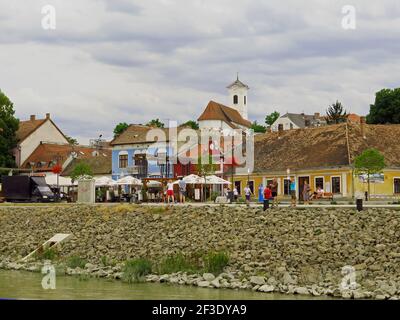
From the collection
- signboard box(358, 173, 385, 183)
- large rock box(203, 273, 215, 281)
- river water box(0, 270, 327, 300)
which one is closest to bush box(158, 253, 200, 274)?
large rock box(203, 273, 215, 281)

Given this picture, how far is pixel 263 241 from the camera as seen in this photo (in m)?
30.4

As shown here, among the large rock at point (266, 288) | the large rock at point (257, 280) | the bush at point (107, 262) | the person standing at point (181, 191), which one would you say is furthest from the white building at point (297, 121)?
the large rock at point (266, 288)

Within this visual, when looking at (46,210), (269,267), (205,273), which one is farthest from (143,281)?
(46,210)

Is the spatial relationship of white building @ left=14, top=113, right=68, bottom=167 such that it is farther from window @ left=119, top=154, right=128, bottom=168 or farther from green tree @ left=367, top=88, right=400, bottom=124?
green tree @ left=367, top=88, right=400, bottom=124

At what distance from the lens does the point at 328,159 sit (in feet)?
185

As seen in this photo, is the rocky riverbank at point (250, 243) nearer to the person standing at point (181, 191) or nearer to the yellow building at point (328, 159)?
the person standing at point (181, 191)

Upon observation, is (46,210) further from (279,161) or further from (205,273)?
(279,161)

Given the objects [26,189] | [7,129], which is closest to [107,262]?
[26,189]

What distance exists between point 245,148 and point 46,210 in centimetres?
2635

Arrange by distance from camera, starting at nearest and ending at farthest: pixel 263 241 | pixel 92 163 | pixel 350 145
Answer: pixel 263 241 → pixel 350 145 → pixel 92 163

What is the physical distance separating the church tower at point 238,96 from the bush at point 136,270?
349 feet

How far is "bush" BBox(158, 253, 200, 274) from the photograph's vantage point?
29.7m

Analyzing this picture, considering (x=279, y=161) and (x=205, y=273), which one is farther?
(x=279, y=161)

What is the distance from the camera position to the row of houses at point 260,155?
55188 millimetres
